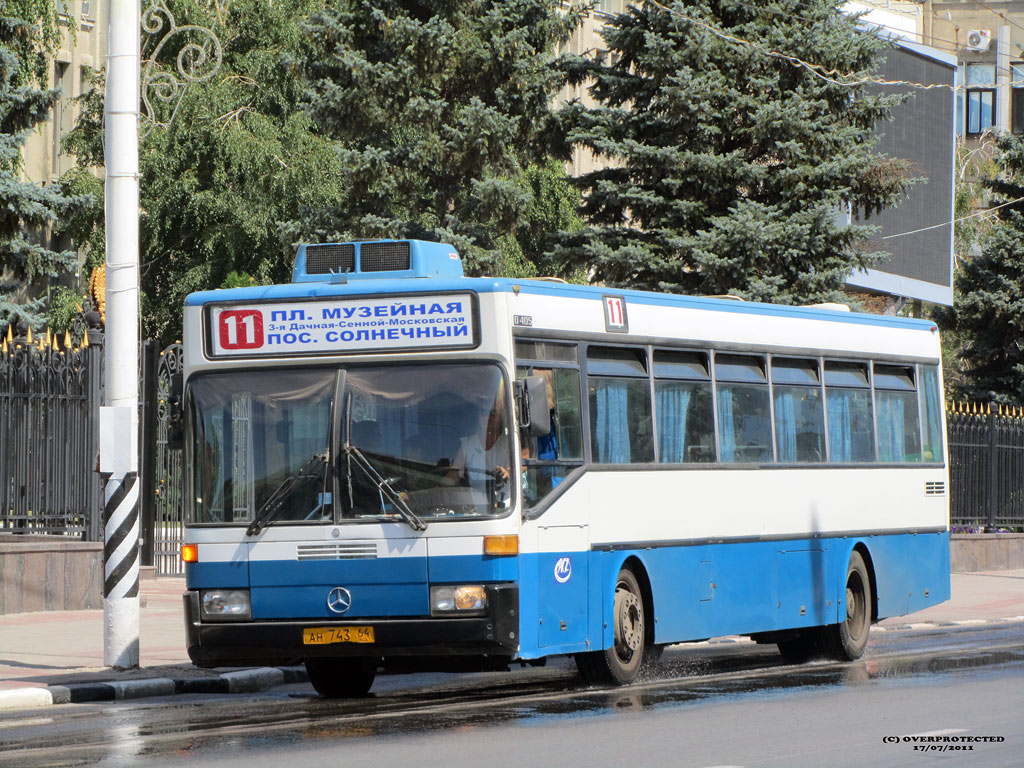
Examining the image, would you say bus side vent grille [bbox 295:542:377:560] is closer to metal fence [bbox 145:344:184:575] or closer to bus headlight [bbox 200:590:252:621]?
bus headlight [bbox 200:590:252:621]

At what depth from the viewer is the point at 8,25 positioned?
83.7 feet

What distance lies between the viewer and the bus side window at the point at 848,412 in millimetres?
16672

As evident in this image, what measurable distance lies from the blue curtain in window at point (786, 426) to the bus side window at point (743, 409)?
16 centimetres

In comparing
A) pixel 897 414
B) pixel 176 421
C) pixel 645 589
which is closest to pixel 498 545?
pixel 645 589

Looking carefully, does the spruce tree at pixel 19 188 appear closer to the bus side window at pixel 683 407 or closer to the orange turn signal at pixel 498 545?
the bus side window at pixel 683 407

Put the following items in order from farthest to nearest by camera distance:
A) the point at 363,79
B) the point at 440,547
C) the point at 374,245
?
the point at 363,79
the point at 374,245
the point at 440,547

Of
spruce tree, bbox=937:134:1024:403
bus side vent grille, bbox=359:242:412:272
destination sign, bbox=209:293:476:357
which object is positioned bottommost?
destination sign, bbox=209:293:476:357

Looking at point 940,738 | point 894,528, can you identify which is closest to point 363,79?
point 894,528

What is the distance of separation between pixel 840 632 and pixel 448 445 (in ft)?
19.6

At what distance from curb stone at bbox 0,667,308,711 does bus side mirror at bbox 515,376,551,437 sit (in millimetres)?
3443

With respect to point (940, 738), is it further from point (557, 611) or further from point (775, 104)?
point (775, 104)

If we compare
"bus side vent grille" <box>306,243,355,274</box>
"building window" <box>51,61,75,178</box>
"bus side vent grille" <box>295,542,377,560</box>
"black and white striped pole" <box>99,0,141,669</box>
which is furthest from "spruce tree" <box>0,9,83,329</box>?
"building window" <box>51,61,75,178</box>

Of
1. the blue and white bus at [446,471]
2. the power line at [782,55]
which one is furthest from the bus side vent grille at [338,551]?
the power line at [782,55]

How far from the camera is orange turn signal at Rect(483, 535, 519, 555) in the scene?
12.1 m
